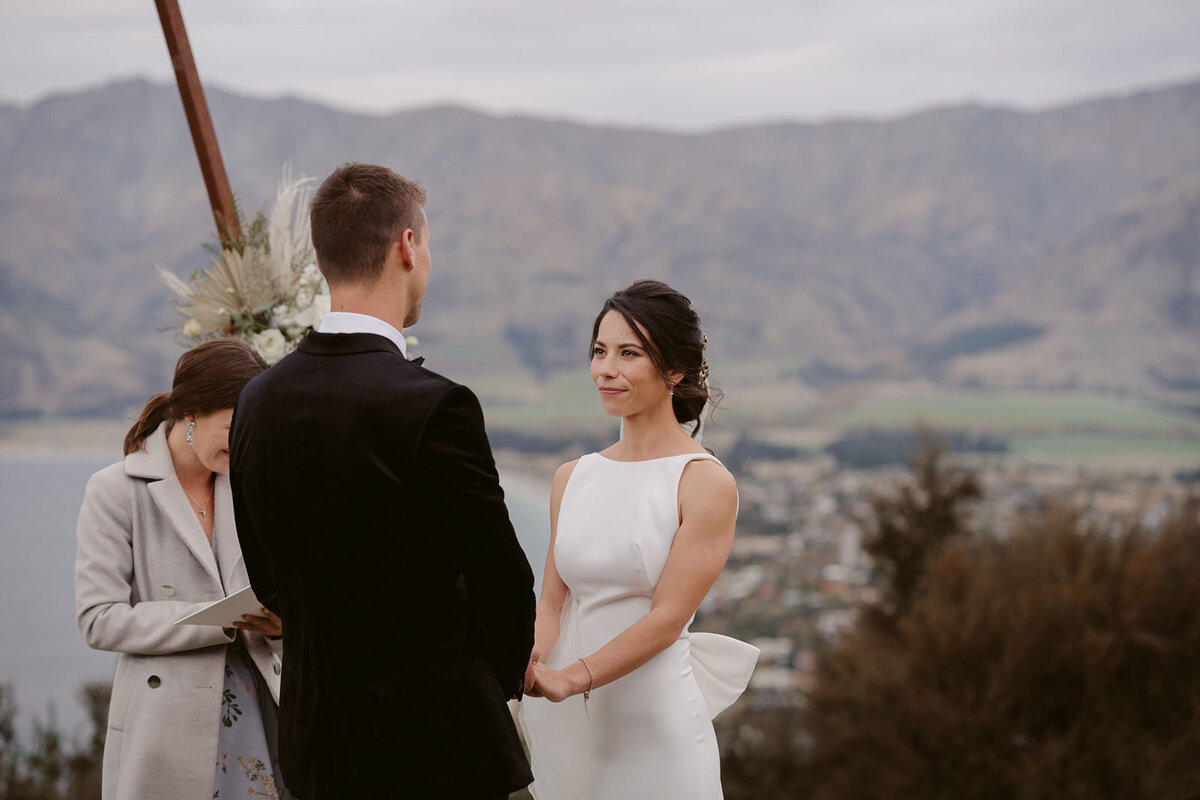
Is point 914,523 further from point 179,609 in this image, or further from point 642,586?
point 179,609

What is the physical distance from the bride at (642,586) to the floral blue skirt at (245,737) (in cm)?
76

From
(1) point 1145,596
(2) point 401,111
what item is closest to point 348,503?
(1) point 1145,596

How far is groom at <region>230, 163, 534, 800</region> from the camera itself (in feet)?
6.73

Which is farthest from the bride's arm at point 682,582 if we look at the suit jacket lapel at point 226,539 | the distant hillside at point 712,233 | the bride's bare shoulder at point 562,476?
the distant hillside at point 712,233

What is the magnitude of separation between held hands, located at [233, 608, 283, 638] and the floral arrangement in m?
1.06

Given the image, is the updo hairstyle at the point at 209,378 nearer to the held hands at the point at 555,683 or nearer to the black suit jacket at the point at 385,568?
Result: the black suit jacket at the point at 385,568

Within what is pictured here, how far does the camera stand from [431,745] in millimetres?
2168

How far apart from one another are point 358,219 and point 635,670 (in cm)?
145

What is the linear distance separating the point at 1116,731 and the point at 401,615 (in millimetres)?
10926

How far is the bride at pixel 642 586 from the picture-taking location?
110 inches

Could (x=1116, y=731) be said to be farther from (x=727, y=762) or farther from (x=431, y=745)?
(x=431, y=745)

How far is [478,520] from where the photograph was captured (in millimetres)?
2086

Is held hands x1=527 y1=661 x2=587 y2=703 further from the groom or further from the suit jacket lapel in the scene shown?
the suit jacket lapel

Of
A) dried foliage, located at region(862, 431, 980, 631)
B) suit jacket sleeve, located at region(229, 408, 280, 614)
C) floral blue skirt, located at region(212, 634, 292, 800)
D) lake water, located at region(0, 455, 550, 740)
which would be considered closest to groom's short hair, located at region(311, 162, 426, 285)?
suit jacket sleeve, located at region(229, 408, 280, 614)
